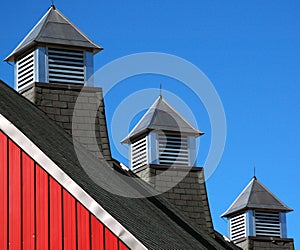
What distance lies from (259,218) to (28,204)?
21.5 m

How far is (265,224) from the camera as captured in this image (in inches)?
1380

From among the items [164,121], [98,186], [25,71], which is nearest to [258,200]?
[164,121]

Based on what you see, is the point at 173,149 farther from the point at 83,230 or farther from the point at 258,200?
the point at 83,230

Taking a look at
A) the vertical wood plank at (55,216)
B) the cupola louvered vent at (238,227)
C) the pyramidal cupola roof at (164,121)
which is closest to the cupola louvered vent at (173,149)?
the pyramidal cupola roof at (164,121)

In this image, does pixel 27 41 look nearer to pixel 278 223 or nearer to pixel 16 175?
pixel 16 175

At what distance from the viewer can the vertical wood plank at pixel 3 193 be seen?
14.3 metres

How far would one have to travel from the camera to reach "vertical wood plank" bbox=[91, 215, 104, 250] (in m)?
13.9

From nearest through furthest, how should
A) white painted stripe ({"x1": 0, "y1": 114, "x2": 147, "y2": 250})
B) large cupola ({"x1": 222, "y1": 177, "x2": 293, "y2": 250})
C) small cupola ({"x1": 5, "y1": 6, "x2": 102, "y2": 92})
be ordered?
white painted stripe ({"x1": 0, "y1": 114, "x2": 147, "y2": 250}) < small cupola ({"x1": 5, "y1": 6, "x2": 102, "y2": 92}) < large cupola ({"x1": 222, "y1": 177, "x2": 293, "y2": 250})

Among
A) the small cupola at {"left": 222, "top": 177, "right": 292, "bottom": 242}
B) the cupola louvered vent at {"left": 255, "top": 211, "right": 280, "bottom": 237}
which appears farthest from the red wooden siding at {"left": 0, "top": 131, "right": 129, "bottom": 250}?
the cupola louvered vent at {"left": 255, "top": 211, "right": 280, "bottom": 237}

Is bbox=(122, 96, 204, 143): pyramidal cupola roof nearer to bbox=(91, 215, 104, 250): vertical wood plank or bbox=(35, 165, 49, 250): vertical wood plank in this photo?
bbox=(35, 165, 49, 250): vertical wood plank

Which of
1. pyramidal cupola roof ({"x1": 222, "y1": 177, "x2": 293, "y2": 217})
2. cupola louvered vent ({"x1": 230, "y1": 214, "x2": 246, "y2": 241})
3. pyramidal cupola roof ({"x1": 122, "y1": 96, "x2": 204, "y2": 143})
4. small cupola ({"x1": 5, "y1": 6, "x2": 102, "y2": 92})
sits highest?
small cupola ({"x1": 5, "y1": 6, "x2": 102, "y2": 92})

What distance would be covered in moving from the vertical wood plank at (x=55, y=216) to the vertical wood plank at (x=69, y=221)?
70mm

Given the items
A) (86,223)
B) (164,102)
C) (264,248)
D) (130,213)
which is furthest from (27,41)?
(264,248)

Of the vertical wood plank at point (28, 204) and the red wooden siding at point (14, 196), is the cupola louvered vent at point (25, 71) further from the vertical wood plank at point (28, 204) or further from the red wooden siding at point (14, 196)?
the vertical wood plank at point (28, 204)
